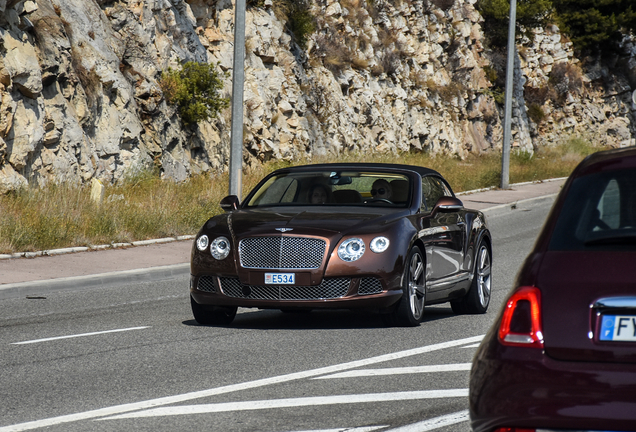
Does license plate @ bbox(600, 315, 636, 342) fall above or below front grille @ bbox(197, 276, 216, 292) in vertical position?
above

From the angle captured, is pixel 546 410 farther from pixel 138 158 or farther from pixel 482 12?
pixel 482 12

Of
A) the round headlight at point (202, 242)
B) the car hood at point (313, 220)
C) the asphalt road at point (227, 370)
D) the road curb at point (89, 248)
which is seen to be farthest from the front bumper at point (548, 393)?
the road curb at point (89, 248)

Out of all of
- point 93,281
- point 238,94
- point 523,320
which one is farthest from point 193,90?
point 523,320

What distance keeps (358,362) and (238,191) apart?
34.4 feet

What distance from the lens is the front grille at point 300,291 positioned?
8.92 meters

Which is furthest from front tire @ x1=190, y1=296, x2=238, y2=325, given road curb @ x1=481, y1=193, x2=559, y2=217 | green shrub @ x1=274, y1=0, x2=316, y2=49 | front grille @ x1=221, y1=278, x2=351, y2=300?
green shrub @ x1=274, y1=0, x2=316, y2=49

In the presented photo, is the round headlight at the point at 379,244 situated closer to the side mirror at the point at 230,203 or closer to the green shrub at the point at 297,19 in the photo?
the side mirror at the point at 230,203

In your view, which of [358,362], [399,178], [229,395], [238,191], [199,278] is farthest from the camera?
[238,191]

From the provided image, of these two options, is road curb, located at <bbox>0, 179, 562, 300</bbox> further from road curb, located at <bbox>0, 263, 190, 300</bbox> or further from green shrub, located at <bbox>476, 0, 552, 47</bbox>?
green shrub, located at <bbox>476, 0, 552, 47</bbox>

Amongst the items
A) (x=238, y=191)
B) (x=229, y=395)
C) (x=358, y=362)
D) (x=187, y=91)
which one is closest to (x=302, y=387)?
(x=229, y=395)

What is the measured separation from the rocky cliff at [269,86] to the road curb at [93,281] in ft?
19.2

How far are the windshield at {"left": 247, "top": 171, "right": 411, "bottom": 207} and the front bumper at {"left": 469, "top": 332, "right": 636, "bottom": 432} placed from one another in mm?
6342

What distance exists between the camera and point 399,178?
34.1 ft

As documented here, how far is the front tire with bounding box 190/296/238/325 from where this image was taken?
31.4 feet
